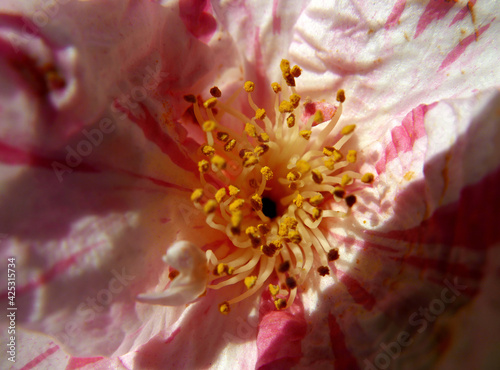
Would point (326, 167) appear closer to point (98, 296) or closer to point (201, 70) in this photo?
point (201, 70)

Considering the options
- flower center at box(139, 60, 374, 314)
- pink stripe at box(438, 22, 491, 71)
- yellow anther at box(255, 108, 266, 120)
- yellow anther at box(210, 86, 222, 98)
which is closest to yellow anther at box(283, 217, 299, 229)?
flower center at box(139, 60, 374, 314)

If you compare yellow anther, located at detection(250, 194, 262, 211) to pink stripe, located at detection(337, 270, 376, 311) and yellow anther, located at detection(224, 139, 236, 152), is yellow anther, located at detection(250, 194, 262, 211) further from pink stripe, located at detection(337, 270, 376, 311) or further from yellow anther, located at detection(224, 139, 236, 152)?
pink stripe, located at detection(337, 270, 376, 311)

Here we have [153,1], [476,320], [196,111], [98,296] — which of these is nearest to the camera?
[476,320]

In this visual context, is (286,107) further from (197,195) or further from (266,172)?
(197,195)

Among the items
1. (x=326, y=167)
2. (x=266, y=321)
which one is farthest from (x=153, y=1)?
(x=266, y=321)

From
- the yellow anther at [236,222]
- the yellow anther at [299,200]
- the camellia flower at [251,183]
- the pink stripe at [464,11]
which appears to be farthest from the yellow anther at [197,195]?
the pink stripe at [464,11]

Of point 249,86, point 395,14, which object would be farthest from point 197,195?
point 395,14
